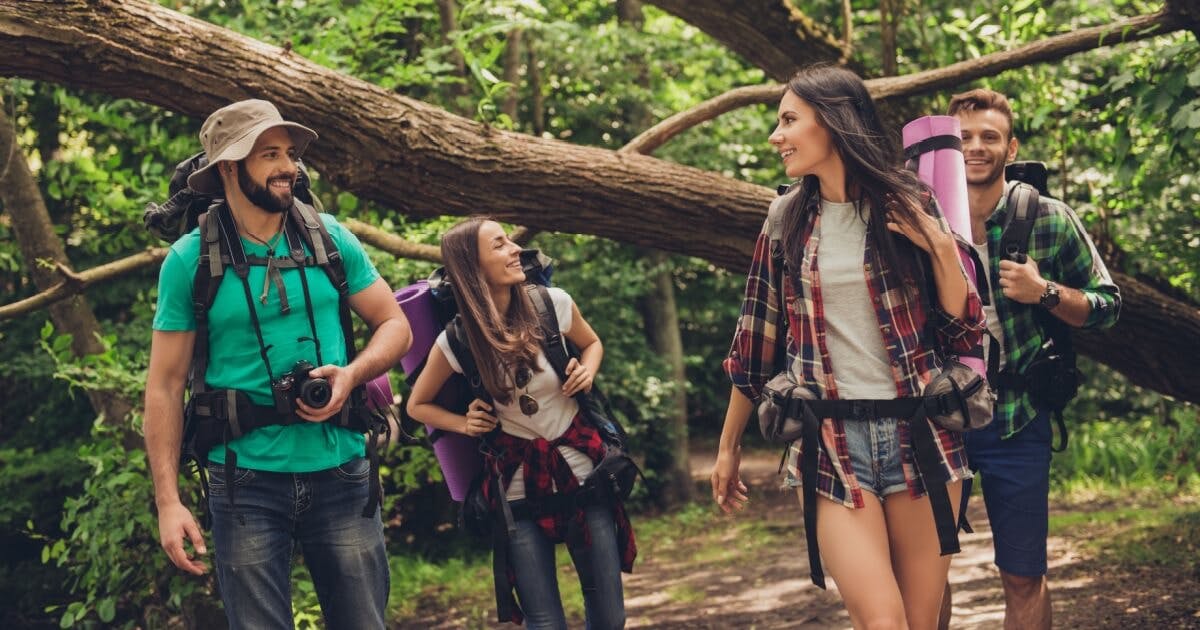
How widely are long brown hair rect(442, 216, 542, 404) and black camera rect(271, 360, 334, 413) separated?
2.40 feet

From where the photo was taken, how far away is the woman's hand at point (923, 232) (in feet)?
10.0

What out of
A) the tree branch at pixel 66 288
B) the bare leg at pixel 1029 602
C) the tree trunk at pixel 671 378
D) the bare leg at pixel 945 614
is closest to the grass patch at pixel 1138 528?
the bare leg at pixel 945 614

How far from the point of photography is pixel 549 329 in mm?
4070

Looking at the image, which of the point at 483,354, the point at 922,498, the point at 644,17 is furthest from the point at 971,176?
the point at 644,17

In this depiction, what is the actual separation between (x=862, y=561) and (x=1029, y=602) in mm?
1405

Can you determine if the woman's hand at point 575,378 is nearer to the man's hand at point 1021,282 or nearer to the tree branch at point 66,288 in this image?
the man's hand at point 1021,282

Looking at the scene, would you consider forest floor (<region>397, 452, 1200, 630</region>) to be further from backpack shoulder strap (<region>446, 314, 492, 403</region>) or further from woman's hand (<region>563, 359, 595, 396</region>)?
backpack shoulder strap (<region>446, 314, 492, 403</region>)

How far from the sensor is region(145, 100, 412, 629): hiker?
129 inches

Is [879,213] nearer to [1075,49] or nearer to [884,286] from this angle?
[884,286]

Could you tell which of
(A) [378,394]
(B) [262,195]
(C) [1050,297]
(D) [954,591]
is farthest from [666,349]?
(B) [262,195]

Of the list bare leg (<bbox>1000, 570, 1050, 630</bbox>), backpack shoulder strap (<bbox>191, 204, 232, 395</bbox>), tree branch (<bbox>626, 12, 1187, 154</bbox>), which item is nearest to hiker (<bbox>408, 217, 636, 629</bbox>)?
backpack shoulder strap (<bbox>191, 204, 232, 395</bbox>)

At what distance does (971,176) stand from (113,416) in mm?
4685

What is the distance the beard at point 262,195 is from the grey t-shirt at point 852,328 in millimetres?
1530

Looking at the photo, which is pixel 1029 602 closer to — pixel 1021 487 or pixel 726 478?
pixel 1021 487
